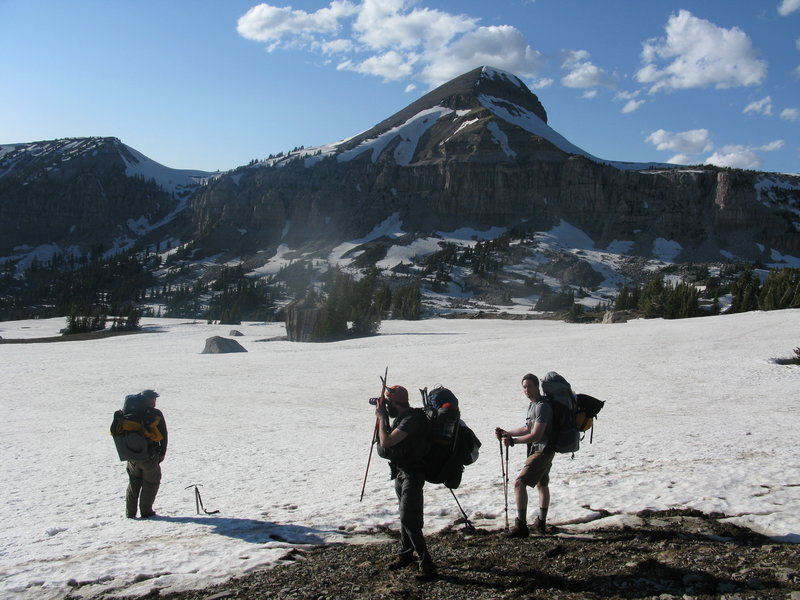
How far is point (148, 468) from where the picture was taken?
9891 mm

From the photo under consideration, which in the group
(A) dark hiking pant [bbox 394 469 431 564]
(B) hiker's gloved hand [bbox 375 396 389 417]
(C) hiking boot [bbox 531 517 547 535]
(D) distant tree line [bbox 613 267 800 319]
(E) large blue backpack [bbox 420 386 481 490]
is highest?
(D) distant tree line [bbox 613 267 800 319]

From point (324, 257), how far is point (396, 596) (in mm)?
191720

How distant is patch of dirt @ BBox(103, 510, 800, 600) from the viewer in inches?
229

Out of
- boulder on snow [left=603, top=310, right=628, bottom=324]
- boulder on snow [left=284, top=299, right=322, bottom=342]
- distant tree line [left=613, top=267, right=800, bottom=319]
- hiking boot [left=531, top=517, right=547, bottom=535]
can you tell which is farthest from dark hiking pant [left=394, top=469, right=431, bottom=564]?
boulder on snow [left=603, top=310, right=628, bottom=324]

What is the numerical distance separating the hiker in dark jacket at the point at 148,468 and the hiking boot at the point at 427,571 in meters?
5.50

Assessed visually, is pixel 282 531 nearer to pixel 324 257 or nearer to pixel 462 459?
pixel 462 459

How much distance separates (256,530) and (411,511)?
336 cm

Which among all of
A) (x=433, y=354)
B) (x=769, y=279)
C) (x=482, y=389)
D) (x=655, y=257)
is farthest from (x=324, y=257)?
(x=482, y=389)

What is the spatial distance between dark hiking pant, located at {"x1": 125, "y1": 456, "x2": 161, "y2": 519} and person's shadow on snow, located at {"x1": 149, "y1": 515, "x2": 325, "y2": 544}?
32 centimetres

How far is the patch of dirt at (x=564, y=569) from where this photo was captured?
5.80 metres

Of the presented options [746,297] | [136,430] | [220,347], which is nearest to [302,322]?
[220,347]

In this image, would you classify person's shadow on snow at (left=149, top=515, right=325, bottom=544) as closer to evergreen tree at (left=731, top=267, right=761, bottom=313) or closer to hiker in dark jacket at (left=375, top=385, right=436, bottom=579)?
hiker in dark jacket at (left=375, top=385, right=436, bottom=579)

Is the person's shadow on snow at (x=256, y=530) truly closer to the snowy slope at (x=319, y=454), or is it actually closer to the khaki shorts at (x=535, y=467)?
the snowy slope at (x=319, y=454)

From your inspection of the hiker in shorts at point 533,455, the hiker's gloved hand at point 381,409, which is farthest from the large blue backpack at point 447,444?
the hiker in shorts at point 533,455
